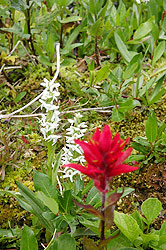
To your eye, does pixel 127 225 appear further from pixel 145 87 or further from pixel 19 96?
pixel 19 96

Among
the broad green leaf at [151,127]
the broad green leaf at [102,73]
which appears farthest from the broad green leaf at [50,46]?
the broad green leaf at [151,127]

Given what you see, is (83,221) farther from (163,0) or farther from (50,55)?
(163,0)

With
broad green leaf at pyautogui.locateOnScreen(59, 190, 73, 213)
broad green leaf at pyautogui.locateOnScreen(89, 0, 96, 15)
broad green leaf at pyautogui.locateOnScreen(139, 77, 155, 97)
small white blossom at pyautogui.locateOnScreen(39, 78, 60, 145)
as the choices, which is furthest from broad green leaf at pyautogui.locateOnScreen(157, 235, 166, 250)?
broad green leaf at pyautogui.locateOnScreen(89, 0, 96, 15)

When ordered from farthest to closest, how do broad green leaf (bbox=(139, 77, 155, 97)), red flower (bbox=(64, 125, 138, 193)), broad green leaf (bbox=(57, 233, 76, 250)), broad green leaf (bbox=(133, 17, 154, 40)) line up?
broad green leaf (bbox=(133, 17, 154, 40)), broad green leaf (bbox=(139, 77, 155, 97)), broad green leaf (bbox=(57, 233, 76, 250)), red flower (bbox=(64, 125, 138, 193))

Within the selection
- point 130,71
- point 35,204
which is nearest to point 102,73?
point 130,71

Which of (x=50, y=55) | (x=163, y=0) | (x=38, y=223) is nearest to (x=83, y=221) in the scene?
(x=38, y=223)

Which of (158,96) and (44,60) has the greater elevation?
(44,60)

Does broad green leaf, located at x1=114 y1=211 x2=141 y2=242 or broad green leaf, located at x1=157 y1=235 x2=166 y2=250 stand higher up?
broad green leaf, located at x1=114 y1=211 x2=141 y2=242

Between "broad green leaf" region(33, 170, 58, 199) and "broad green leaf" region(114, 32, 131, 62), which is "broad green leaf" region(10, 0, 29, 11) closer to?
"broad green leaf" region(114, 32, 131, 62)
